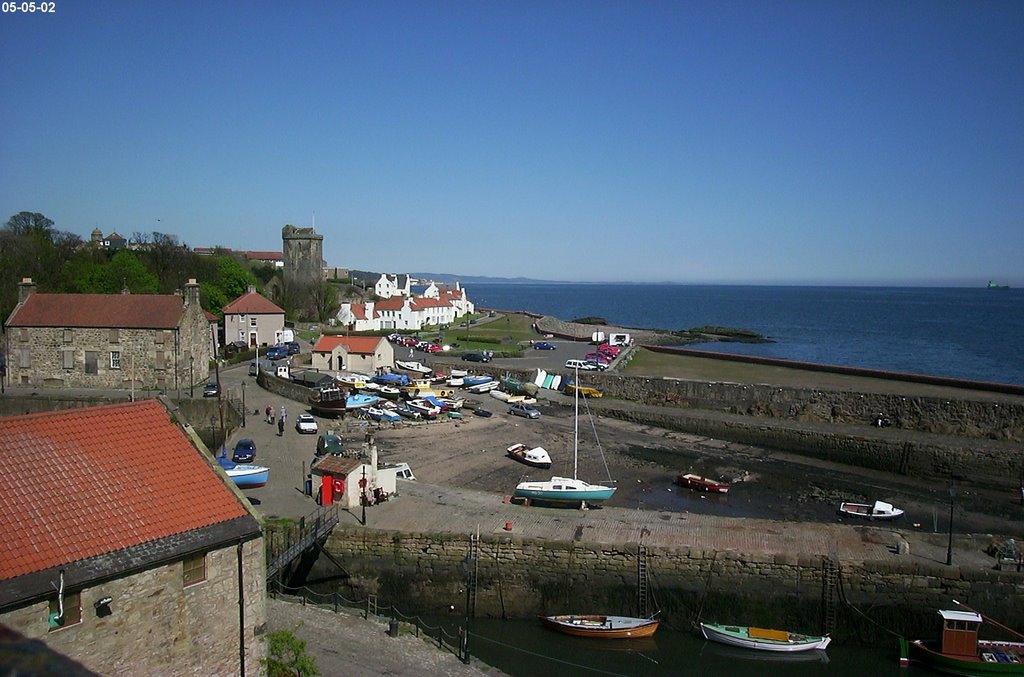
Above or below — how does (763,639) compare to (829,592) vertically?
below

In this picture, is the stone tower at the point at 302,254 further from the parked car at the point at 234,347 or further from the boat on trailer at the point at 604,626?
the boat on trailer at the point at 604,626

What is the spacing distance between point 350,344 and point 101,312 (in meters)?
14.6

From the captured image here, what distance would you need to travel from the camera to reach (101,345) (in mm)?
37844

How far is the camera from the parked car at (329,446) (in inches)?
1135

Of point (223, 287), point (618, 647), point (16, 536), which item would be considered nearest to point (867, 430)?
point (618, 647)

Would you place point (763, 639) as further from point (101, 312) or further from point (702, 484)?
point (101, 312)

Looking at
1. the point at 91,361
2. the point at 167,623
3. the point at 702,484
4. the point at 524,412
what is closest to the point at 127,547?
the point at 167,623

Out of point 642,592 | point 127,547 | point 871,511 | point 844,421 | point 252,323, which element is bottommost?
point 642,592

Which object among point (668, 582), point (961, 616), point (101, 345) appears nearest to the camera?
point (961, 616)

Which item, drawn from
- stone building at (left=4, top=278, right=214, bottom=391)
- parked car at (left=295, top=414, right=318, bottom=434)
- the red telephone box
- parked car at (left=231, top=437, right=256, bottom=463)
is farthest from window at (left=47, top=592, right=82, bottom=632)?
stone building at (left=4, top=278, right=214, bottom=391)

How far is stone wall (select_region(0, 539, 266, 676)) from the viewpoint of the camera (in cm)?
1008

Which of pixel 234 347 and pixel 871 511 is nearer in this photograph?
pixel 871 511

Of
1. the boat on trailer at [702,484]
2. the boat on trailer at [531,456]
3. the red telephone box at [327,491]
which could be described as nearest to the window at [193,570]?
the red telephone box at [327,491]

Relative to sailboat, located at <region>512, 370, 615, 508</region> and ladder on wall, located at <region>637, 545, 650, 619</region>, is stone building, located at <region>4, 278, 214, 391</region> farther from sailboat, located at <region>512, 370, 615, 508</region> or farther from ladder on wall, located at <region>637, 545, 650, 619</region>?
ladder on wall, located at <region>637, 545, 650, 619</region>
